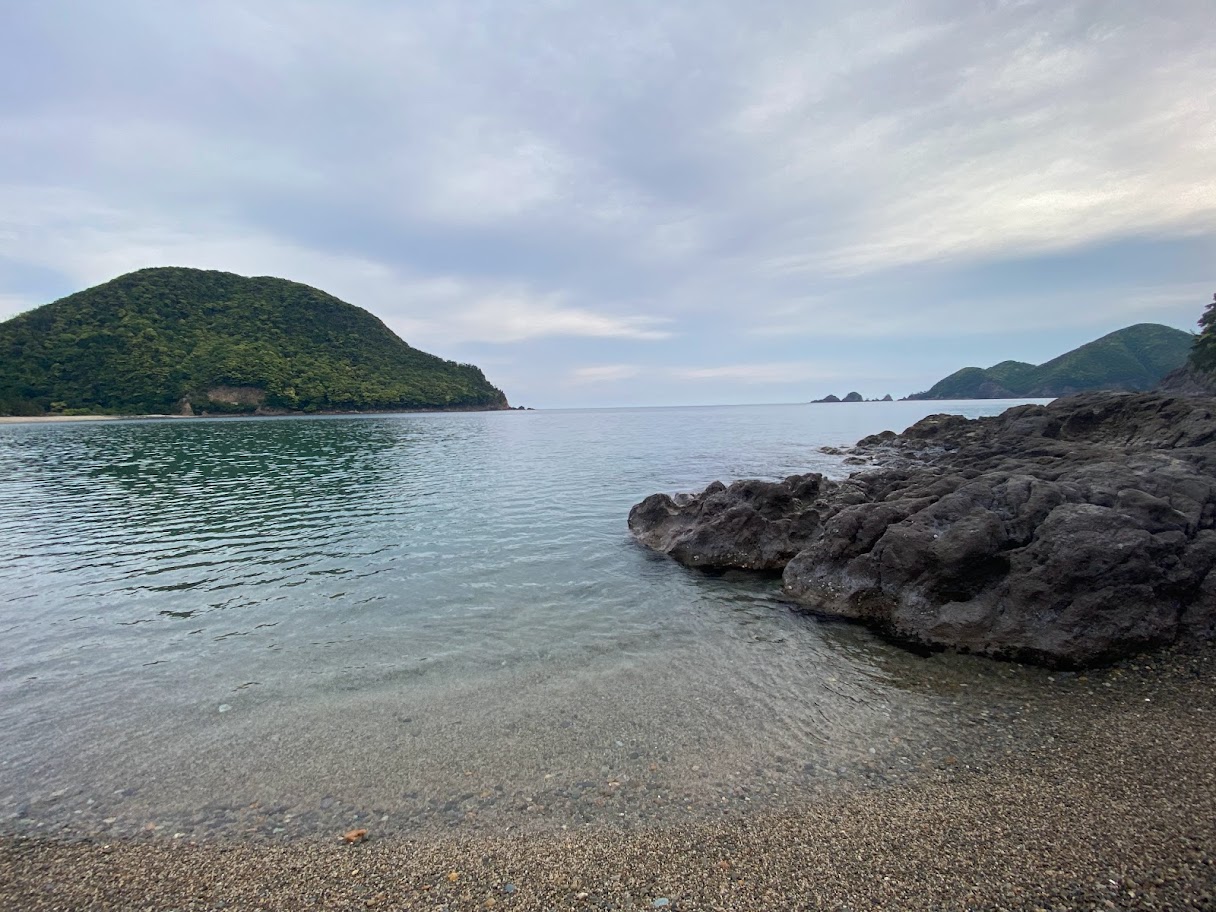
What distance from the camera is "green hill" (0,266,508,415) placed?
132 metres

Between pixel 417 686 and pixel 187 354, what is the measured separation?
18363 centimetres

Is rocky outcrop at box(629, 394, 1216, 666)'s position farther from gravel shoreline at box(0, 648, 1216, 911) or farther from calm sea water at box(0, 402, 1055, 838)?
gravel shoreline at box(0, 648, 1216, 911)

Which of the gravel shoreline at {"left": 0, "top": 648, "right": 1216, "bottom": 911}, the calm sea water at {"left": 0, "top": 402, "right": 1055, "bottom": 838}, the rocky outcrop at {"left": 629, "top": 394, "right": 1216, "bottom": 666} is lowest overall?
the calm sea water at {"left": 0, "top": 402, "right": 1055, "bottom": 838}

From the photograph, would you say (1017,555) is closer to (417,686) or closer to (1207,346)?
(417,686)

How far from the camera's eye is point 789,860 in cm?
574

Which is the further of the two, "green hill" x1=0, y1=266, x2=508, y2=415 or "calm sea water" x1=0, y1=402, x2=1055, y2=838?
"green hill" x1=0, y1=266, x2=508, y2=415

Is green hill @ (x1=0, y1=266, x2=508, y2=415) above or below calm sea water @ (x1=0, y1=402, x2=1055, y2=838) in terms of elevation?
above

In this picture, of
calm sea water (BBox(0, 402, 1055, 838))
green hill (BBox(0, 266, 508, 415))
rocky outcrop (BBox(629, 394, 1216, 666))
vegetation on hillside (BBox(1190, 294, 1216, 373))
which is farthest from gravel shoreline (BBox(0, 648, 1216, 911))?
green hill (BBox(0, 266, 508, 415))

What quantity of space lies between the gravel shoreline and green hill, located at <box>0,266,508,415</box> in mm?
172667

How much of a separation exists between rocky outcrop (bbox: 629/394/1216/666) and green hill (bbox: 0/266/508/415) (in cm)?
16852

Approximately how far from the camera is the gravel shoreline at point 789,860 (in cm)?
521

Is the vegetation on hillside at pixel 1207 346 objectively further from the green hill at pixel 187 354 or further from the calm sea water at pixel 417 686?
the green hill at pixel 187 354

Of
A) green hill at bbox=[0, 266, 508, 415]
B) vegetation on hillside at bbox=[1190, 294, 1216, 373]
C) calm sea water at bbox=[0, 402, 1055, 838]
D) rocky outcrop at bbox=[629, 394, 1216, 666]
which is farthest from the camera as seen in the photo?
green hill at bbox=[0, 266, 508, 415]

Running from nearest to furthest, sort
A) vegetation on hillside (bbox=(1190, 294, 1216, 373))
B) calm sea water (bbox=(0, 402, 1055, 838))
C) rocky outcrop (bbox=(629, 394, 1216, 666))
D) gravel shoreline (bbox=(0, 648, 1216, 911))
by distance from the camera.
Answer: gravel shoreline (bbox=(0, 648, 1216, 911)) → calm sea water (bbox=(0, 402, 1055, 838)) → rocky outcrop (bbox=(629, 394, 1216, 666)) → vegetation on hillside (bbox=(1190, 294, 1216, 373))
